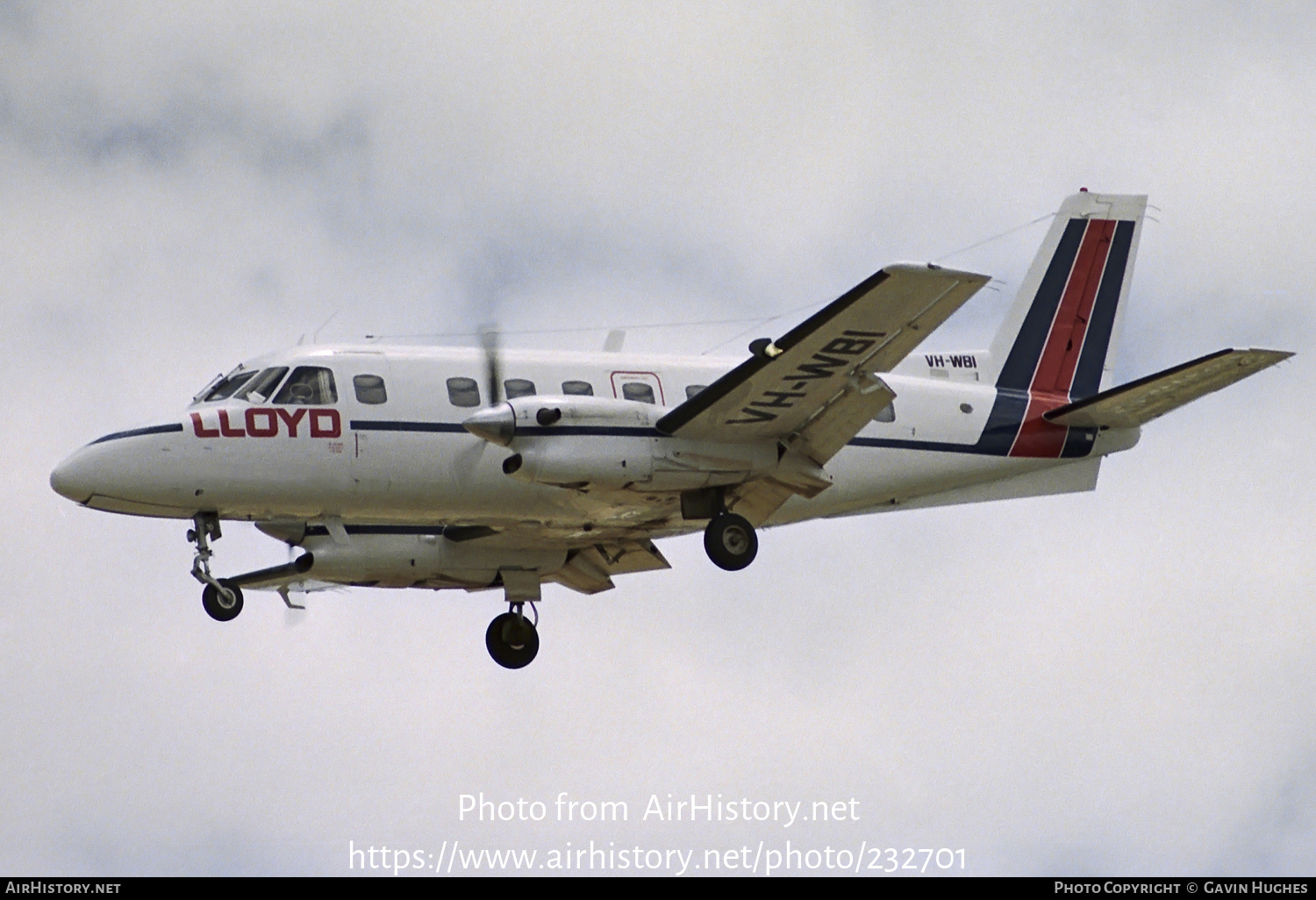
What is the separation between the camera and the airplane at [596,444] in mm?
20250

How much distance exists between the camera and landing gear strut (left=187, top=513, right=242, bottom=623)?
20.4 meters

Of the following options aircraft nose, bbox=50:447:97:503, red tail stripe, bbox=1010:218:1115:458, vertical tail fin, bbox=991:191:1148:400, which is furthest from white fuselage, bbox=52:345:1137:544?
vertical tail fin, bbox=991:191:1148:400

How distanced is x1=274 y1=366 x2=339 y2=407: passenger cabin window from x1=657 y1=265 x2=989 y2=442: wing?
378 cm

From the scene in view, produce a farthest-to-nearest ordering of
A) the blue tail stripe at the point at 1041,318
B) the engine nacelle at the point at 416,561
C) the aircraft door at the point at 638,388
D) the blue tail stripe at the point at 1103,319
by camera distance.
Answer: the blue tail stripe at the point at 1103,319 < the blue tail stripe at the point at 1041,318 < the engine nacelle at the point at 416,561 < the aircraft door at the point at 638,388

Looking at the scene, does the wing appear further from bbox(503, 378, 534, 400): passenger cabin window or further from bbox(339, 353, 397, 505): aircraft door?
bbox(339, 353, 397, 505): aircraft door

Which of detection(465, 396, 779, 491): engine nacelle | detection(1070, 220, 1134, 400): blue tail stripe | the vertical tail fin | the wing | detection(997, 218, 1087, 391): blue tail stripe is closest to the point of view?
Answer: the wing

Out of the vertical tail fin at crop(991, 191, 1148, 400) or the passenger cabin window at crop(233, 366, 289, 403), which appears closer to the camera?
the passenger cabin window at crop(233, 366, 289, 403)

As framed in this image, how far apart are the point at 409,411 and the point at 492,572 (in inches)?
161

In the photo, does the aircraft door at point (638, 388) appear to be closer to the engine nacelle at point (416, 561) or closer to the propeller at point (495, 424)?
the propeller at point (495, 424)

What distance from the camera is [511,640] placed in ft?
82.1

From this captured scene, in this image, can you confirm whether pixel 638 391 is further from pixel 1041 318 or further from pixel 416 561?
pixel 1041 318

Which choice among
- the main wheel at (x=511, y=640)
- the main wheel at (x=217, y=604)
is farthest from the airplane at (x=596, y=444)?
the main wheel at (x=511, y=640)

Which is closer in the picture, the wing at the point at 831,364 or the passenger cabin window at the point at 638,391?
the wing at the point at 831,364

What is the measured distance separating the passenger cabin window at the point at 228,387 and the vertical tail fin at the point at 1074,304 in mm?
9722
